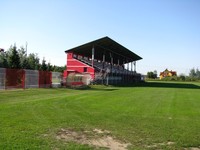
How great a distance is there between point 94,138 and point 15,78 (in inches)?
831

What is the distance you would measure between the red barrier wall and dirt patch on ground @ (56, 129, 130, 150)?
19000mm

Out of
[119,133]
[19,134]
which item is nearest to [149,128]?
[119,133]

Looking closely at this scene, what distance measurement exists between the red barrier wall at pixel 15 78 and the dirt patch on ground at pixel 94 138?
1900 centimetres

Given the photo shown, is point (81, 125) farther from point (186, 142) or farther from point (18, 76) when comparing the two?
point (18, 76)

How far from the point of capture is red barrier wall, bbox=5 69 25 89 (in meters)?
26.5

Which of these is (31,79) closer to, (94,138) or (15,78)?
(15,78)

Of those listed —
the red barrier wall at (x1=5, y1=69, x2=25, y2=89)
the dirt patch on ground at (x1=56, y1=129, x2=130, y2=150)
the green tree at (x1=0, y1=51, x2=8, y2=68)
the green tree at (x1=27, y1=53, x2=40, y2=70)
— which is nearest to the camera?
the dirt patch on ground at (x1=56, y1=129, x2=130, y2=150)

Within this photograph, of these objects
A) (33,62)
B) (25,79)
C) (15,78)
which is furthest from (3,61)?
(15,78)

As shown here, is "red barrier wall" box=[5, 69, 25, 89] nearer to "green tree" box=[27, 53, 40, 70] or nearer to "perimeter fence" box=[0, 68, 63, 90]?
"perimeter fence" box=[0, 68, 63, 90]

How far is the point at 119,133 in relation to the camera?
8.90 m

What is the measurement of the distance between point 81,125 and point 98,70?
1619 inches

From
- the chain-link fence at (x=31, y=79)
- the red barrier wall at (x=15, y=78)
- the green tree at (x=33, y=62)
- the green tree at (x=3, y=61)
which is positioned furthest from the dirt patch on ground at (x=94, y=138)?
the green tree at (x=33, y=62)

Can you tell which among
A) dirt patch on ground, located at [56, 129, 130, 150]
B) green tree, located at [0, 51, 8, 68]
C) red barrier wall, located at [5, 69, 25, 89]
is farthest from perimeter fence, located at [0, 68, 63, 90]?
dirt patch on ground, located at [56, 129, 130, 150]

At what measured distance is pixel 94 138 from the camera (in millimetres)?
8156
